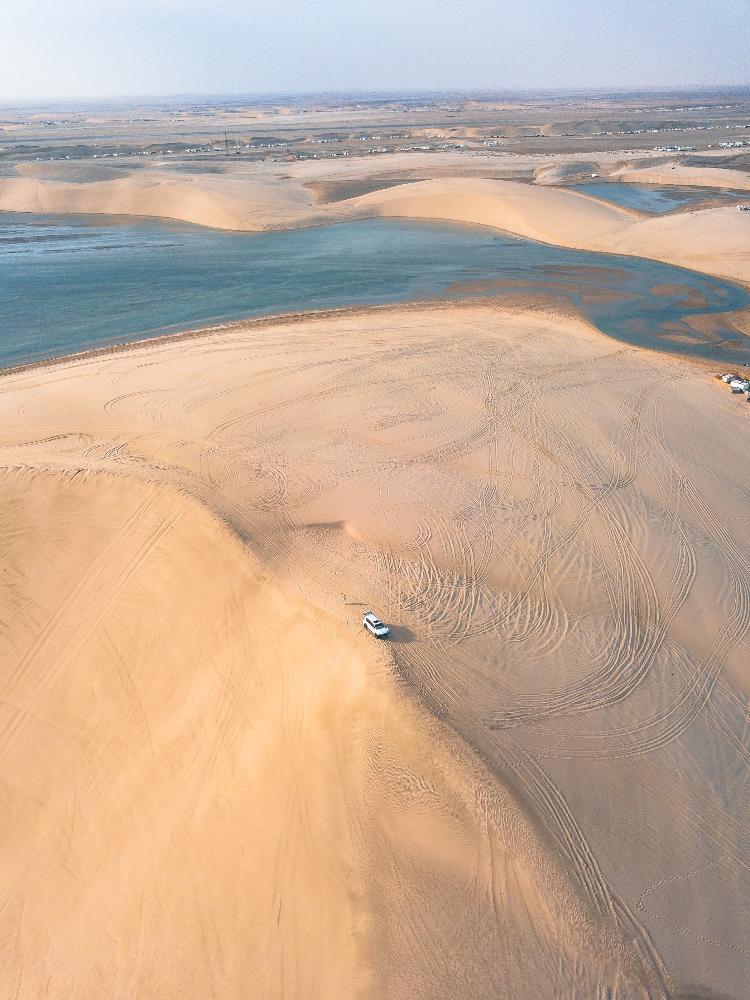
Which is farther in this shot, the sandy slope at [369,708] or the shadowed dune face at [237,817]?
the sandy slope at [369,708]

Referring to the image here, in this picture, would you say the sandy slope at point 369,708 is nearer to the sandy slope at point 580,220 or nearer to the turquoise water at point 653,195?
the sandy slope at point 580,220

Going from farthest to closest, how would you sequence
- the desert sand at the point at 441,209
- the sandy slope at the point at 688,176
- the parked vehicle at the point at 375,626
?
the sandy slope at the point at 688,176 < the desert sand at the point at 441,209 < the parked vehicle at the point at 375,626

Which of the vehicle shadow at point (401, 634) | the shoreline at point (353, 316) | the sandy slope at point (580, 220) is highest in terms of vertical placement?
the sandy slope at point (580, 220)

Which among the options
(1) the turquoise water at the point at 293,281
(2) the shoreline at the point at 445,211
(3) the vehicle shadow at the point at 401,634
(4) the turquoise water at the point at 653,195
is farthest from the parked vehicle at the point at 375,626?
(4) the turquoise water at the point at 653,195

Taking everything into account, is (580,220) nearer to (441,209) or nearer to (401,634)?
(441,209)

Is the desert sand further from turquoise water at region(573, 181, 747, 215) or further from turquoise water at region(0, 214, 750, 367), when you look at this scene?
turquoise water at region(573, 181, 747, 215)

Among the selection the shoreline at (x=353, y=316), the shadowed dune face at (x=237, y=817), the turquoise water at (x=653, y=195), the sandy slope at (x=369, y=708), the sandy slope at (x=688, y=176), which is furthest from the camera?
the sandy slope at (x=688, y=176)

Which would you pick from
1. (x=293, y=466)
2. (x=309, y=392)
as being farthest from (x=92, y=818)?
(x=309, y=392)

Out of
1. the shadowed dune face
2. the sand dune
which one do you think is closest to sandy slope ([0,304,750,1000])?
the shadowed dune face
